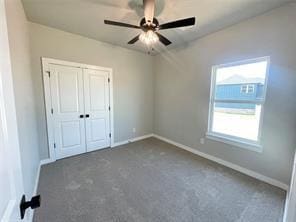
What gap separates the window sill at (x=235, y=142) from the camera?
245 centimetres

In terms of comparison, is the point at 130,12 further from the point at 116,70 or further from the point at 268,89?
the point at 268,89

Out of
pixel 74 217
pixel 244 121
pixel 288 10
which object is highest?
pixel 288 10

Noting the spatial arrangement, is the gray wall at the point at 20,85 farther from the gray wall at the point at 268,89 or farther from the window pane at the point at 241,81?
the window pane at the point at 241,81

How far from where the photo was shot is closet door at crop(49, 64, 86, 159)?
293 cm

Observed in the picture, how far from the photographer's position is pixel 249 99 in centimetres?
254

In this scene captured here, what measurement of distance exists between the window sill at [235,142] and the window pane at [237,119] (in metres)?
0.10

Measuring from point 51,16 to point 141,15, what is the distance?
1.55 metres

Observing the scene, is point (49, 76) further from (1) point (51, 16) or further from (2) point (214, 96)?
(2) point (214, 96)

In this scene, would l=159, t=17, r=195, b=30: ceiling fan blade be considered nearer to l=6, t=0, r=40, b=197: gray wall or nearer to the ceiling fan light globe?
the ceiling fan light globe

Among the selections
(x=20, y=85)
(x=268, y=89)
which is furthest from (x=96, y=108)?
(x=268, y=89)

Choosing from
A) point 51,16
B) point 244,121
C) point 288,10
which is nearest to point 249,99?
point 244,121

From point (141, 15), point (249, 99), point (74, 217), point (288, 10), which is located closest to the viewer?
point (74, 217)

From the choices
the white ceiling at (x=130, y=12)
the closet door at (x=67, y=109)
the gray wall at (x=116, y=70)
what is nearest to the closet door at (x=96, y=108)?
the closet door at (x=67, y=109)

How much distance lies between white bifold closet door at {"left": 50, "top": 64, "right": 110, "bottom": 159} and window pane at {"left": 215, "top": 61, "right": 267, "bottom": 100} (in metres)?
2.68
